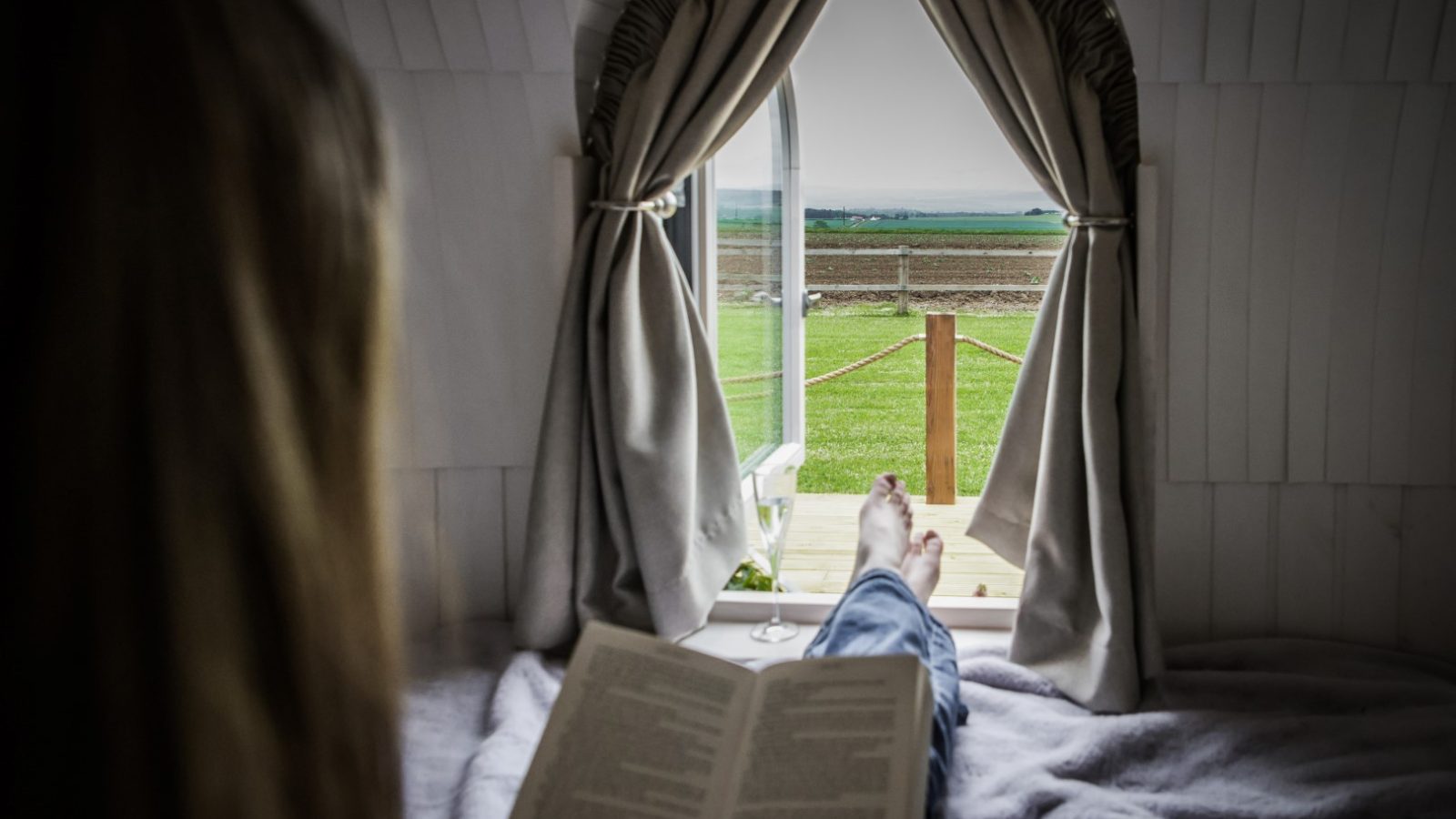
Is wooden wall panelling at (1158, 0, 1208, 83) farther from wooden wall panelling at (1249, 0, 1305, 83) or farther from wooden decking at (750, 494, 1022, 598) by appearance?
wooden decking at (750, 494, 1022, 598)

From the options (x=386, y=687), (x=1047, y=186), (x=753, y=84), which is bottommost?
(x=386, y=687)

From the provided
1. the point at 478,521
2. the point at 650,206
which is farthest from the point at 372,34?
the point at 478,521

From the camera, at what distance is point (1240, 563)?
215 centimetres

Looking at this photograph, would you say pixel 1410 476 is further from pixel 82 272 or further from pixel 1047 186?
pixel 82 272

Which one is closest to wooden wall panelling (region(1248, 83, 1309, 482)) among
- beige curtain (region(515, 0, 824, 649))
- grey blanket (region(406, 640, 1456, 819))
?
grey blanket (region(406, 640, 1456, 819))

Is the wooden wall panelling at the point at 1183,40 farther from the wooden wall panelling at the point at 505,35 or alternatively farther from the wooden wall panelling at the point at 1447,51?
the wooden wall panelling at the point at 505,35

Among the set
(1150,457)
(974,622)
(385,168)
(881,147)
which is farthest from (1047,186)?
(881,147)

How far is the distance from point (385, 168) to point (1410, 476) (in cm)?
229

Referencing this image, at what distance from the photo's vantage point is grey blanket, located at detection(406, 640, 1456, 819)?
5.08 feet

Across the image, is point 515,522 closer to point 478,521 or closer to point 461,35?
point 478,521

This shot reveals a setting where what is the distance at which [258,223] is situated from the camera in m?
0.27

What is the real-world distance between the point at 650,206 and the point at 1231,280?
46.1 inches

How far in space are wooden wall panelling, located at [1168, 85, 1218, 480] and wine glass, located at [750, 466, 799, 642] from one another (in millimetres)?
791

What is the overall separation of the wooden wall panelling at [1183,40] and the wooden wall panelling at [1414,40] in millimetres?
331
